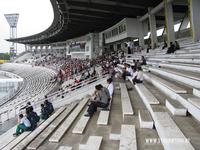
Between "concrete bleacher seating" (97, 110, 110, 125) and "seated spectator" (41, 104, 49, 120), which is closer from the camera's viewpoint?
"concrete bleacher seating" (97, 110, 110, 125)

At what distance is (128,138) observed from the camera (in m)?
4.29

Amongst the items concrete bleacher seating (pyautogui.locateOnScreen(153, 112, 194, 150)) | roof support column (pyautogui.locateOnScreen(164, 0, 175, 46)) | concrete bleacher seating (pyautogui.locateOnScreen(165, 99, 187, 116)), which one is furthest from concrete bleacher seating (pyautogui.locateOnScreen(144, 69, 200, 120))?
roof support column (pyautogui.locateOnScreen(164, 0, 175, 46))

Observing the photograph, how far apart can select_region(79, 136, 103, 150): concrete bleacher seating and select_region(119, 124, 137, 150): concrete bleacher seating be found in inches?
18.1

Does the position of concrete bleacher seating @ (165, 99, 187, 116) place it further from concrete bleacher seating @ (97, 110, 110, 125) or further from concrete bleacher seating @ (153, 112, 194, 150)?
concrete bleacher seating @ (97, 110, 110, 125)

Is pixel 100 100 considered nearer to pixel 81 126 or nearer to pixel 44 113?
pixel 81 126

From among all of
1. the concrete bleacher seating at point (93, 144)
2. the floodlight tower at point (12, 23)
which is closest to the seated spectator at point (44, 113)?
the concrete bleacher seating at point (93, 144)

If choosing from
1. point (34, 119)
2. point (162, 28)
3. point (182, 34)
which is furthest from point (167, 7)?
point (34, 119)

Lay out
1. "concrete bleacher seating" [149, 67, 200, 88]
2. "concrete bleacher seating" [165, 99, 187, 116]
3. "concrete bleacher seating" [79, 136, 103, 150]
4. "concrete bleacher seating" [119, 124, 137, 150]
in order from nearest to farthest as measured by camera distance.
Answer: "concrete bleacher seating" [119, 124, 137, 150], "concrete bleacher seating" [79, 136, 103, 150], "concrete bleacher seating" [165, 99, 187, 116], "concrete bleacher seating" [149, 67, 200, 88]

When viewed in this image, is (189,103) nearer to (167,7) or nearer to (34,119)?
(34,119)

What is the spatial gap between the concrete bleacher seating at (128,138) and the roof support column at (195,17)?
1206 centimetres

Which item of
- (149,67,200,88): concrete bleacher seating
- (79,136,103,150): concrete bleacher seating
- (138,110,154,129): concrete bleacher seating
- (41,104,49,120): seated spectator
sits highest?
(149,67,200,88): concrete bleacher seating

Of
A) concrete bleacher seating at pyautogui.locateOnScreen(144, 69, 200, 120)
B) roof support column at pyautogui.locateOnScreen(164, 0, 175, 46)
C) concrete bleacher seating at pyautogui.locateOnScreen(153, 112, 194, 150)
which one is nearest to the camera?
concrete bleacher seating at pyautogui.locateOnScreen(153, 112, 194, 150)

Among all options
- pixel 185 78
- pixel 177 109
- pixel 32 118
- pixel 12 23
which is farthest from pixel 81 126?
pixel 12 23

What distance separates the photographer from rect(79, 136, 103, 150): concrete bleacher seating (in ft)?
14.2
